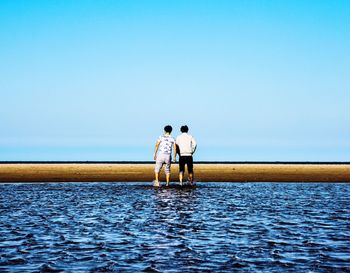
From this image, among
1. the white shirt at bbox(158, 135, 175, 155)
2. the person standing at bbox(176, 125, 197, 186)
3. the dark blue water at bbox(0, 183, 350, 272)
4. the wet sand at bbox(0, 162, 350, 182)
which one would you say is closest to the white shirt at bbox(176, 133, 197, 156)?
the person standing at bbox(176, 125, 197, 186)

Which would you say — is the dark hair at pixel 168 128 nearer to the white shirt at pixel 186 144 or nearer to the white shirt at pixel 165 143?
the white shirt at pixel 165 143

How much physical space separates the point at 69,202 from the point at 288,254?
872cm

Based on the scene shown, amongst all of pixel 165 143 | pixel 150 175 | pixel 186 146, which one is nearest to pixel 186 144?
pixel 186 146

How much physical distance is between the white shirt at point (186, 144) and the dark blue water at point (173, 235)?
17.8ft

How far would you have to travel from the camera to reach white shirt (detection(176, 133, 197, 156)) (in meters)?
21.6

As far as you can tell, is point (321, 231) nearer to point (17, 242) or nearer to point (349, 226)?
Answer: point (349, 226)

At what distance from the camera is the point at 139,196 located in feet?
58.6

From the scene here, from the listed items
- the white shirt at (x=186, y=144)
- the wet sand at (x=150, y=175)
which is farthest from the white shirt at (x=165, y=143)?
the wet sand at (x=150, y=175)

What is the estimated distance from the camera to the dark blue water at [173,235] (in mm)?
7625

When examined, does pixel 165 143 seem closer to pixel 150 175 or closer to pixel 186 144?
pixel 186 144

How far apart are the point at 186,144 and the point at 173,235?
11798 millimetres

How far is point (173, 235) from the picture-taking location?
32.6 ft

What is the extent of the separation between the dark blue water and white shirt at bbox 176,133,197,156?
5420 millimetres

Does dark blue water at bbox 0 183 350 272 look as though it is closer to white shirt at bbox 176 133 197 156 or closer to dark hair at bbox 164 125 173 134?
dark hair at bbox 164 125 173 134
